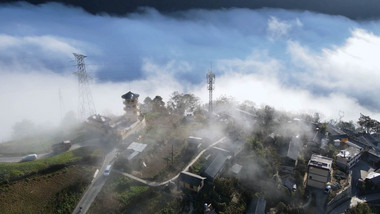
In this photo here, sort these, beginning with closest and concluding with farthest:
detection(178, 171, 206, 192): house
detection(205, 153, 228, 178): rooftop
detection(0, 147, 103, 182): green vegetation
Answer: detection(0, 147, 103, 182): green vegetation, detection(178, 171, 206, 192): house, detection(205, 153, 228, 178): rooftop

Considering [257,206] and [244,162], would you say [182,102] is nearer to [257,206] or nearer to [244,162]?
[244,162]

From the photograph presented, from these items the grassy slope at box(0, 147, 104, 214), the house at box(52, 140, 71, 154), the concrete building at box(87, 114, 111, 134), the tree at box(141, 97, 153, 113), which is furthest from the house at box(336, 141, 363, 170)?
the house at box(52, 140, 71, 154)

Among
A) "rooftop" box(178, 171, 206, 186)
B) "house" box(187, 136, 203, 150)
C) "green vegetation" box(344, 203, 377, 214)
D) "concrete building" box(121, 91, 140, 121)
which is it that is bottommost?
"green vegetation" box(344, 203, 377, 214)

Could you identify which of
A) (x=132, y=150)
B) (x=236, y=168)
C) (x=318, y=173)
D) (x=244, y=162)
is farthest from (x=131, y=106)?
(x=318, y=173)

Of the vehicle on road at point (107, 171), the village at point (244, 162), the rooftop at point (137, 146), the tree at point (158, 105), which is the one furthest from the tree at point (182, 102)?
the vehicle on road at point (107, 171)

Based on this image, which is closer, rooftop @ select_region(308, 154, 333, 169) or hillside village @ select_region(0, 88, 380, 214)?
hillside village @ select_region(0, 88, 380, 214)

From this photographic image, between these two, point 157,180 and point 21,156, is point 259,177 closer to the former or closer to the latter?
point 157,180

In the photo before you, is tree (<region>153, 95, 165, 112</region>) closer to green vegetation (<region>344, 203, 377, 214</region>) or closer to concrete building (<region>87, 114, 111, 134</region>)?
concrete building (<region>87, 114, 111, 134</region>)
